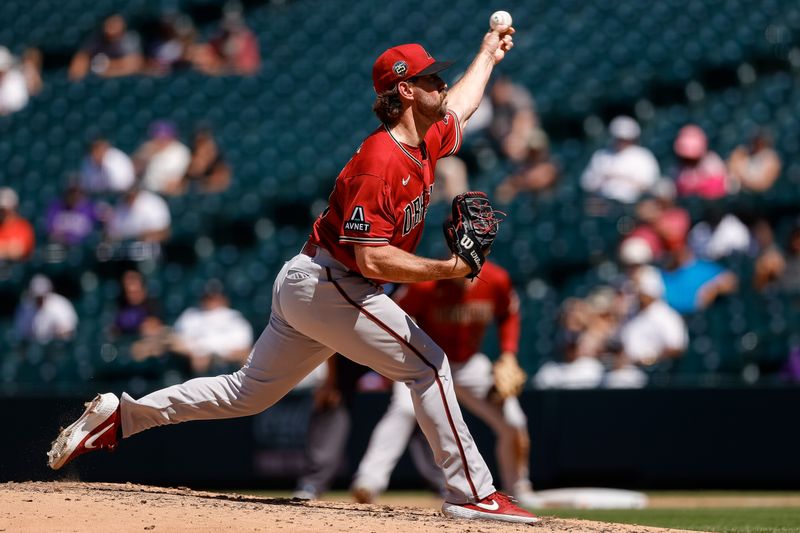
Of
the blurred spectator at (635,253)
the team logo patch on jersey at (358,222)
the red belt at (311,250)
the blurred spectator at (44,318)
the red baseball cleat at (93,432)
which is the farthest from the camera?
the blurred spectator at (44,318)

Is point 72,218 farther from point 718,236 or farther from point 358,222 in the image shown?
point 358,222

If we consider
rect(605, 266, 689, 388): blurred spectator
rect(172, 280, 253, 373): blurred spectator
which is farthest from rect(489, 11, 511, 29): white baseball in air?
rect(172, 280, 253, 373): blurred spectator

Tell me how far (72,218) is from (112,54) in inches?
127

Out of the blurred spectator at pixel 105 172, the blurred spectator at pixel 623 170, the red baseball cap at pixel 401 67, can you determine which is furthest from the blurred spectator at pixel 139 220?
the red baseball cap at pixel 401 67

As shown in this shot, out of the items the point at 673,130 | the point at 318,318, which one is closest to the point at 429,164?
the point at 318,318

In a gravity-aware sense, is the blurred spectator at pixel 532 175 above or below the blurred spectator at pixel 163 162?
below

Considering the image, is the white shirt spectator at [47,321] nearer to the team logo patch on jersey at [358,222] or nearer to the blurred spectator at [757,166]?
the blurred spectator at [757,166]

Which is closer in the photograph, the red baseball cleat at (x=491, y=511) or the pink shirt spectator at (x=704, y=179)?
the red baseball cleat at (x=491, y=511)

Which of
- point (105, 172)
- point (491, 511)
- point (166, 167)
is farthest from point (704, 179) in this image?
point (491, 511)

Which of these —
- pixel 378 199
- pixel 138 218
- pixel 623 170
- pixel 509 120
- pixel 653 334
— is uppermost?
pixel 509 120

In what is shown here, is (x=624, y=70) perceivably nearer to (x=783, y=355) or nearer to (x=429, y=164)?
(x=783, y=355)

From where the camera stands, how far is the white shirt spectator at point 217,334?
10.5 meters

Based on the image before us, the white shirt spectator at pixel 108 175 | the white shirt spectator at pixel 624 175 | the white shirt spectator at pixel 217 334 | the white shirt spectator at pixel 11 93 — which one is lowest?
the white shirt spectator at pixel 217 334

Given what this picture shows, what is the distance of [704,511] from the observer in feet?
26.3
